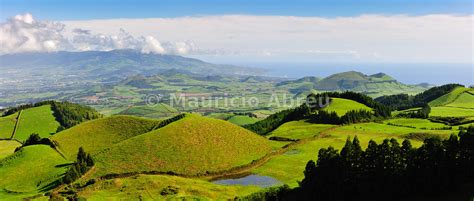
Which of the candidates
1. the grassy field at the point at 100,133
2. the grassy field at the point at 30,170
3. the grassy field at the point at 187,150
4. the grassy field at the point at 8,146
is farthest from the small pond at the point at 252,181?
the grassy field at the point at 8,146

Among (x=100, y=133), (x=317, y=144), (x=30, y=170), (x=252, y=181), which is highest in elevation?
(x=100, y=133)

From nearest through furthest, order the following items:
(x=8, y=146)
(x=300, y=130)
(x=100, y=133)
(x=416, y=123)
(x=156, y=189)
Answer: (x=156, y=189)
(x=100, y=133)
(x=300, y=130)
(x=416, y=123)
(x=8, y=146)

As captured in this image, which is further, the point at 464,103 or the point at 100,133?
the point at 464,103

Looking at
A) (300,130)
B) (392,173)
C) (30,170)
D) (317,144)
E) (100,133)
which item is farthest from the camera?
(300,130)

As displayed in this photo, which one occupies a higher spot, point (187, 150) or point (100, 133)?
point (100, 133)

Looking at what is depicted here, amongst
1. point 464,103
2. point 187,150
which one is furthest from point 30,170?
point 464,103

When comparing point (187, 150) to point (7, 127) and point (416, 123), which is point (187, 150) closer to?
point (416, 123)

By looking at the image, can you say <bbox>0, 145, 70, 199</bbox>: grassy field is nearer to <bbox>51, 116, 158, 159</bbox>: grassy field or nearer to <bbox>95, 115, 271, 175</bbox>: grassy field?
<bbox>51, 116, 158, 159</bbox>: grassy field
